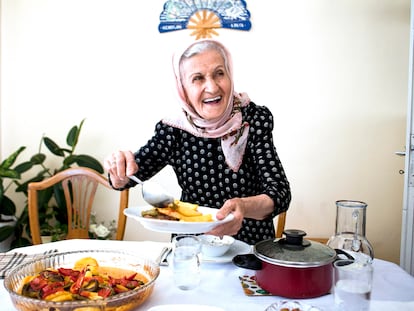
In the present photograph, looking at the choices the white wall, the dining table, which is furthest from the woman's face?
the white wall

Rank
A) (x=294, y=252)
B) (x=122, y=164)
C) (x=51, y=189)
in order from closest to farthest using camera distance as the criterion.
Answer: (x=294, y=252)
(x=122, y=164)
(x=51, y=189)

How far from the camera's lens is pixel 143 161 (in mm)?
1450

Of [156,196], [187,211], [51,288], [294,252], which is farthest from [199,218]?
[51,288]

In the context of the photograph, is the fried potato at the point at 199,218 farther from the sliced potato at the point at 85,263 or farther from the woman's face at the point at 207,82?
the woman's face at the point at 207,82

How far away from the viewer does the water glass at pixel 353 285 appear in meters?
0.76

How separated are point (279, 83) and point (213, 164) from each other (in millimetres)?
1284

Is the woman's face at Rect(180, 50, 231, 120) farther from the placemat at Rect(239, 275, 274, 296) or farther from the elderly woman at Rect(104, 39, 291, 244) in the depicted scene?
the placemat at Rect(239, 275, 274, 296)

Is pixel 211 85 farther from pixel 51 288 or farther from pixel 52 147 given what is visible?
pixel 52 147

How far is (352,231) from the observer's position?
105 cm

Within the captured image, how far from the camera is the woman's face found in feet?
4.30

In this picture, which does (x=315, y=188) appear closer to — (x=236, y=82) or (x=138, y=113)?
(x=236, y=82)

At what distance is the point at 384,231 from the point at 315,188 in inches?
21.9

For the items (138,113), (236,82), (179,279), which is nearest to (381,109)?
(236,82)

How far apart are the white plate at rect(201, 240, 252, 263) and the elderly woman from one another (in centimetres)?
15
